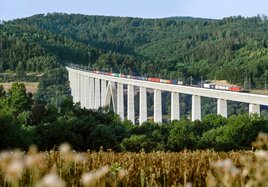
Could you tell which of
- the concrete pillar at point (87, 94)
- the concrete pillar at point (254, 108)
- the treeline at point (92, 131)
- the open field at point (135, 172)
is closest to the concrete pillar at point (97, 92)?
the concrete pillar at point (87, 94)

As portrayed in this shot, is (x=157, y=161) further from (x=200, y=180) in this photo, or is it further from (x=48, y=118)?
(x=48, y=118)

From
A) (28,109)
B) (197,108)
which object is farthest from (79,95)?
(28,109)

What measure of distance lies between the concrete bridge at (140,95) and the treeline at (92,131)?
211 inches

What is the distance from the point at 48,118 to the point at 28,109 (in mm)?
8513

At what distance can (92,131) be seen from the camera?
4916 cm

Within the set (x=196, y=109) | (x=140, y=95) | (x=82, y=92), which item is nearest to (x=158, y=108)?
(x=140, y=95)

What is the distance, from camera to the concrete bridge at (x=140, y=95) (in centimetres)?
9161

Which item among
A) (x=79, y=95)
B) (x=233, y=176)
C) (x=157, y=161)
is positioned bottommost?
(x=79, y=95)

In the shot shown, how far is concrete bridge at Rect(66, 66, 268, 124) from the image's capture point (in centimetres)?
9161

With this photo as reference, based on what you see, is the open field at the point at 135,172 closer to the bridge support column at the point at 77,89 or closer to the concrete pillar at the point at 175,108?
the concrete pillar at the point at 175,108

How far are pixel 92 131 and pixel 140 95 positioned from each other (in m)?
80.8

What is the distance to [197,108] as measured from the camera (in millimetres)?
101625

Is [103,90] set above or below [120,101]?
above

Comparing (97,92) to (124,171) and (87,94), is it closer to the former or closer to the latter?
(87,94)
